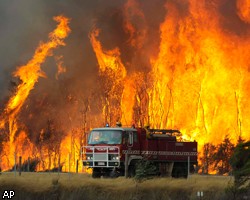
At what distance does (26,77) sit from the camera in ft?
262

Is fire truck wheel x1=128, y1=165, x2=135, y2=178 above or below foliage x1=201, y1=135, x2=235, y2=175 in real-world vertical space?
below

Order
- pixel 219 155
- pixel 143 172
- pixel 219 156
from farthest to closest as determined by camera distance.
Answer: pixel 219 155
pixel 219 156
pixel 143 172

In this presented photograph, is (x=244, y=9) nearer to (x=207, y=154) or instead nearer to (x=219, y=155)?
(x=207, y=154)

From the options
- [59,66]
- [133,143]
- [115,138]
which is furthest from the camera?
[59,66]

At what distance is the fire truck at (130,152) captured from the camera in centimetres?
4797

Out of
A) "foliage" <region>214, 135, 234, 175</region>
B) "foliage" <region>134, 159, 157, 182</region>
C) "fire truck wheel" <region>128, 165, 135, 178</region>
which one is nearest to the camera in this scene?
"foliage" <region>134, 159, 157, 182</region>

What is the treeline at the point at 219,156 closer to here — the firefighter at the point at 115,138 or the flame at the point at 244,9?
the flame at the point at 244,9

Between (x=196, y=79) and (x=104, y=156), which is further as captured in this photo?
(x=196, y=79)

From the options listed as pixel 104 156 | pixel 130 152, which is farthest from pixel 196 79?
pixel 104 156

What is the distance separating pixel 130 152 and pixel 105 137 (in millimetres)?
1878

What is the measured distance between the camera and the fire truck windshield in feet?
159

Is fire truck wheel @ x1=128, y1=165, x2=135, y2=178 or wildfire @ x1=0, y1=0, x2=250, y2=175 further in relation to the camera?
wildfire @ x1=0, y1=0, x2=250, y2=175

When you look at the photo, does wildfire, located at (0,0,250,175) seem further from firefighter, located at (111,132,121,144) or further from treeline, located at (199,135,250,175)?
firefighter, located at (111,132,121,144)
